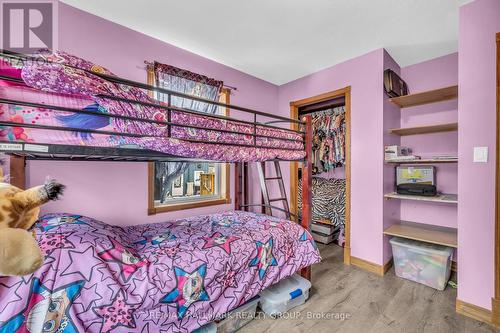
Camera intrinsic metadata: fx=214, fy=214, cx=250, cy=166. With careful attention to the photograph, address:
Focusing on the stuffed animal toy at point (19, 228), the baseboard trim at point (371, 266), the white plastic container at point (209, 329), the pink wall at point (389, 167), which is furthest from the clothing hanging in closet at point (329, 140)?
the stuffed animal toy at point (19, 228)

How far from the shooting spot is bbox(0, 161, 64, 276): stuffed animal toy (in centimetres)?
51

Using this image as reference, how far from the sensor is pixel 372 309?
70.6 inches

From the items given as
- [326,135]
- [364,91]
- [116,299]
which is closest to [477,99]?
[364,91]

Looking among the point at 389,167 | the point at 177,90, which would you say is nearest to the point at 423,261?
the point at 389,167

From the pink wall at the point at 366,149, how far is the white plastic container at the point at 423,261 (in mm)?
190

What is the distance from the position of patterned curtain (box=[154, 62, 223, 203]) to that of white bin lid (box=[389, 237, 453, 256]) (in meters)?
2.58

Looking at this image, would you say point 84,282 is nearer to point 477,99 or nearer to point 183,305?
point 183,305

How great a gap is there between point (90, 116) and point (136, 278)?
0.79m

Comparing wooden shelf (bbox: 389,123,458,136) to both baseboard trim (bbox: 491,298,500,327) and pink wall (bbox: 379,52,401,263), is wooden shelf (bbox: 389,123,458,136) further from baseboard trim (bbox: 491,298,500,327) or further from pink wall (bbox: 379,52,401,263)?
baseboard trim (bbox: 491,298,500,327)

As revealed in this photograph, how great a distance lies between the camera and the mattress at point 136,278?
849mm

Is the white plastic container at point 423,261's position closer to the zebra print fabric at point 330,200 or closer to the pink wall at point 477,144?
the pink wall at point 477,144

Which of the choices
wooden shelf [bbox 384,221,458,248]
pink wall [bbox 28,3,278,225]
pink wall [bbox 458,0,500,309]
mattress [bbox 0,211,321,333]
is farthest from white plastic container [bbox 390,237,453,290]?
pink wall [bbox 28,3,278,225]

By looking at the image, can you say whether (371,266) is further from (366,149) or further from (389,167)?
(366,149)

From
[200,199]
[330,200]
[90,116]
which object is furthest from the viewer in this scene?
[330,200]
